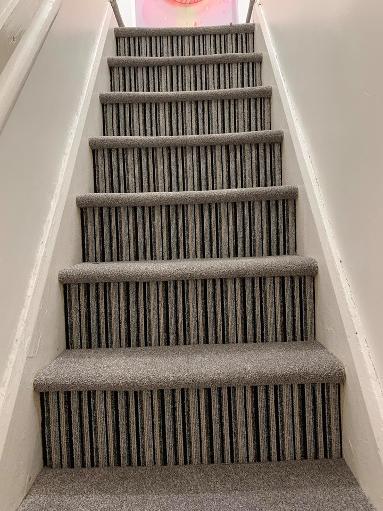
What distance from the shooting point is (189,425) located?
36.3 inches

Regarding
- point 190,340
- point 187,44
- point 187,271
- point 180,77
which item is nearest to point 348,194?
point 187,271

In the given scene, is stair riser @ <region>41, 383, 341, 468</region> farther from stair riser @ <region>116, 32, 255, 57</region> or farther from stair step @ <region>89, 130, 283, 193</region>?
stair riser @ <region>116, 32, 255, 57</region>

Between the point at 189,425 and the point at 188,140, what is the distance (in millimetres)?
969

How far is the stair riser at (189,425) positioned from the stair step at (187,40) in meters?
1.81

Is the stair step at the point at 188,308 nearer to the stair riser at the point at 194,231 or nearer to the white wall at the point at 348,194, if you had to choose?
the white wall at the point at 348,194

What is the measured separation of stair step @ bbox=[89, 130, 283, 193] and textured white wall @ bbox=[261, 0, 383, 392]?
0.76 feet

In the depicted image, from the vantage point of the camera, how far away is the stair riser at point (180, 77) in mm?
1912

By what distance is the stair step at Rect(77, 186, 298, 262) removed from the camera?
51.9 inches

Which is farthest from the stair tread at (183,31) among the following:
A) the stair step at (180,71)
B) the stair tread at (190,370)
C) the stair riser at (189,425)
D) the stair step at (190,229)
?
the stair riser at (189,425)

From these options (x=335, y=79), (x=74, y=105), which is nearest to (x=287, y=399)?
(x=335, y=79)

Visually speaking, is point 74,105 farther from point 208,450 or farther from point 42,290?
point 208,450

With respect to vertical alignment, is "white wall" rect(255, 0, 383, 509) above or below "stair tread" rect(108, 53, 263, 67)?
below

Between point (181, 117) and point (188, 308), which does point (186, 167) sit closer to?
point (181, 117)

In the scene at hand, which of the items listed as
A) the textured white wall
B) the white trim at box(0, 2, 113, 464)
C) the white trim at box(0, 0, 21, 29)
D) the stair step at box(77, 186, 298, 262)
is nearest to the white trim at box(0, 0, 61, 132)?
the white trim at box(0, 0, 21, 29)
